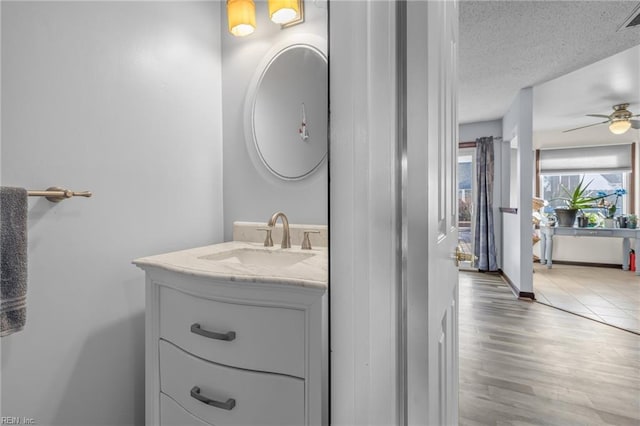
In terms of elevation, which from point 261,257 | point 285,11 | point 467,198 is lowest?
point 261,257

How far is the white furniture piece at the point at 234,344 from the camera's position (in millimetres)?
797

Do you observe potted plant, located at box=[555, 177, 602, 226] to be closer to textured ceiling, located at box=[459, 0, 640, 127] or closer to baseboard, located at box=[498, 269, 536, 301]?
baseboard, located at box=[498, 269, 536, 301]

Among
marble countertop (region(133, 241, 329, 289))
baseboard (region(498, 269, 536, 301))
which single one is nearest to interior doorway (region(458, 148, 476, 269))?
baseboard (region(498, 269, 536, 301))

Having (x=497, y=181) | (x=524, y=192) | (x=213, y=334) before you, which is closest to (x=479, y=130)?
(x=497, y=181)

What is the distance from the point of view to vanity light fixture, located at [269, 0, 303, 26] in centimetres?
149

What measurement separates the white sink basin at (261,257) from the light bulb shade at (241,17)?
108 cm

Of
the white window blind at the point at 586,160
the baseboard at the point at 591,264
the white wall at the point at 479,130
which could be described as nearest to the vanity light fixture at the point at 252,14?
the white wall at the point at 479,130

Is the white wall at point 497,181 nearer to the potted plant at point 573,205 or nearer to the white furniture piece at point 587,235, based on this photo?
the white furniture piece at point 587,235

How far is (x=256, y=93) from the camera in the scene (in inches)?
65.7

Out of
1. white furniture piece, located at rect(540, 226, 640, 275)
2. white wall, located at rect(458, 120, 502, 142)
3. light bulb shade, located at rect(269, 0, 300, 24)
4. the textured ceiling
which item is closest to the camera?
light bulb shade, located at rect(269, 0, 300, 24)

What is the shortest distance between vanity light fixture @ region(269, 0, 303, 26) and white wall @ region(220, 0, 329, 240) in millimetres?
39

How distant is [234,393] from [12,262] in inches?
26.4

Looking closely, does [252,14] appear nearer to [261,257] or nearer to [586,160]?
[261,257]

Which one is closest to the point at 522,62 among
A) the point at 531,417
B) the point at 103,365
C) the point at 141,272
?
the point at 531,417
